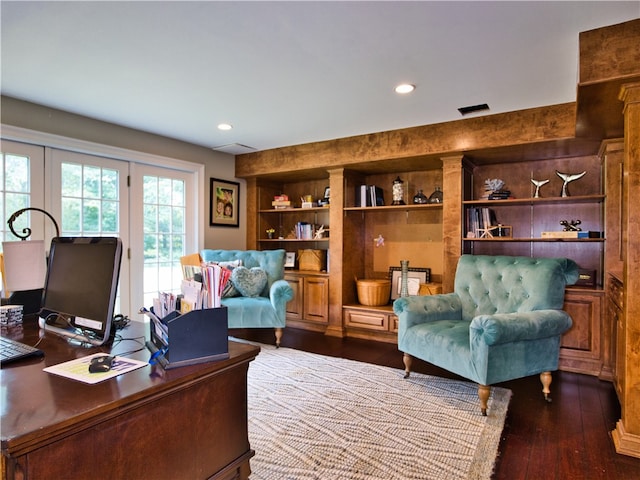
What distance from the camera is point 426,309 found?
303cm

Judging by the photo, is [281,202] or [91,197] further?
[281,202]

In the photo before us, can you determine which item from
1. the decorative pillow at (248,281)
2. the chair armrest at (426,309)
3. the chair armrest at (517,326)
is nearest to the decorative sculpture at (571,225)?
the chair armrest at (517,326)

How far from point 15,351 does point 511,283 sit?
10.1 ft

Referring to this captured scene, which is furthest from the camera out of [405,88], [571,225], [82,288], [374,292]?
[374,292]

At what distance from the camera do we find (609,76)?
2029 mm

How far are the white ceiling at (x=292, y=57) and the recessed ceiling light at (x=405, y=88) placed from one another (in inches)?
2.9

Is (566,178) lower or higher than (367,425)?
higher

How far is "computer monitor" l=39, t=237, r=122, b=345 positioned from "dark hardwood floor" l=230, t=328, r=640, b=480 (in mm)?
1914

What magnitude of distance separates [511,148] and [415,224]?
54.0 inches

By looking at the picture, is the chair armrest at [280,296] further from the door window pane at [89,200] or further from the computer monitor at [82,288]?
the computer monitor at [82,288]

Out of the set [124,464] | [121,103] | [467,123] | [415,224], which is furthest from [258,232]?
[124,464]

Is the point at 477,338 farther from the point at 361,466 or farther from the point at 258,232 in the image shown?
the point at 258,232

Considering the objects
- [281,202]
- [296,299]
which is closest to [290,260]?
[296,299]

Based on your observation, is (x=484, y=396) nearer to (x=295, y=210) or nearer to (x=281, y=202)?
(x=295, y=210)
